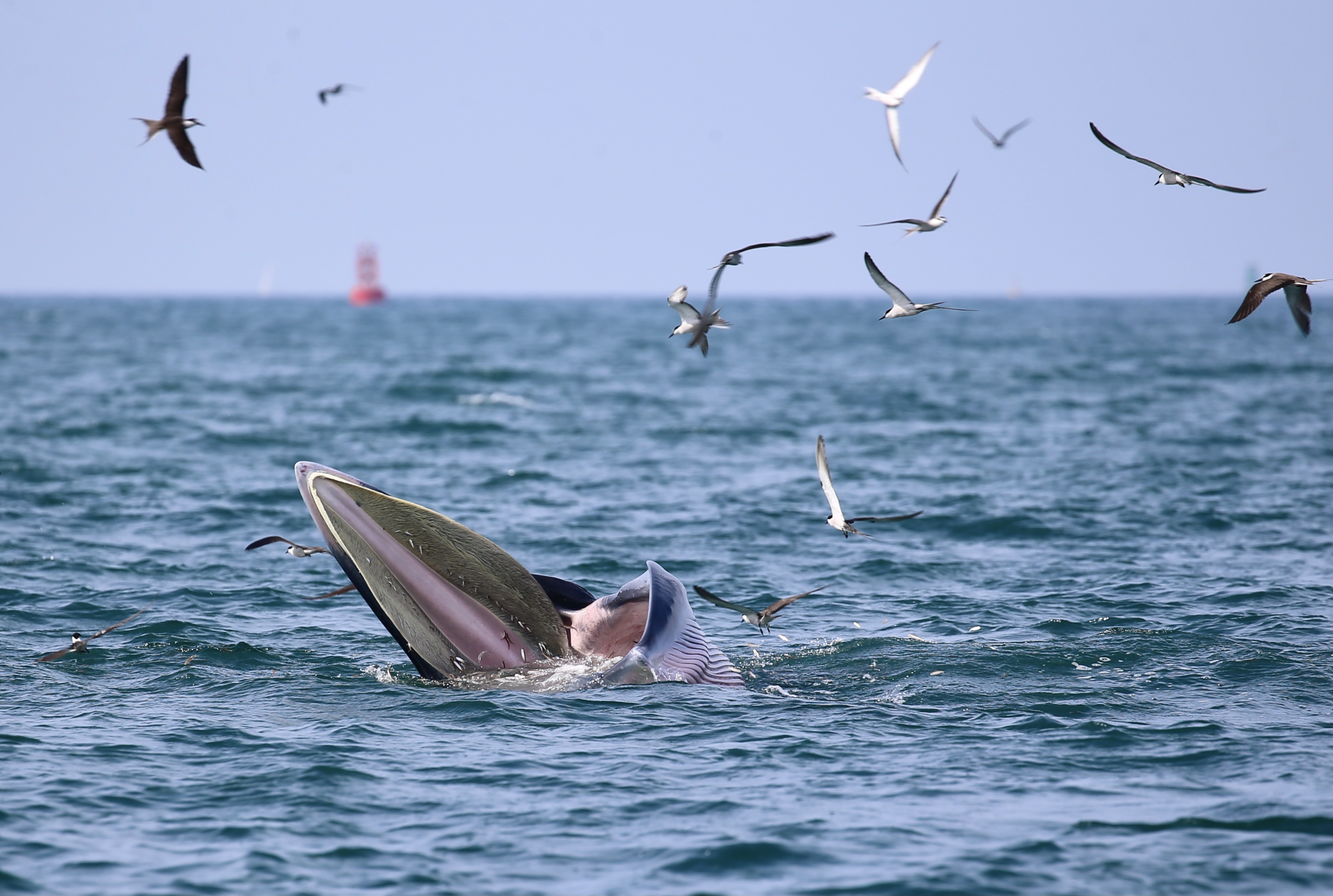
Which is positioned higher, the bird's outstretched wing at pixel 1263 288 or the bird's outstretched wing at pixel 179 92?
the bird's outstretched wing at pixel 179 92

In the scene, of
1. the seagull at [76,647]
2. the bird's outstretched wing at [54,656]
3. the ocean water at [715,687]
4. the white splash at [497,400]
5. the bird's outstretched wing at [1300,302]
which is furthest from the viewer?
the white splash at [497,400]

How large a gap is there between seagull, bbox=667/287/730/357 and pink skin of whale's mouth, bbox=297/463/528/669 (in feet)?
8.65

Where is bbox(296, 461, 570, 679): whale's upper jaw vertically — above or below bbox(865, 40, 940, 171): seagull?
below

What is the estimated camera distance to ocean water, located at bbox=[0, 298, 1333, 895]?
25.2ft

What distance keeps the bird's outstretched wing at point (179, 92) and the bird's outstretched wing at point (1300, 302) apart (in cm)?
856

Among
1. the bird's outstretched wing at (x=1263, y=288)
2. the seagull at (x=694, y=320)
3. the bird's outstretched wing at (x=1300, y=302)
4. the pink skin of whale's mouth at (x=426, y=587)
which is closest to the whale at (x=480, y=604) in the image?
the pink skin of whale's mouth at (x=426, y=587)

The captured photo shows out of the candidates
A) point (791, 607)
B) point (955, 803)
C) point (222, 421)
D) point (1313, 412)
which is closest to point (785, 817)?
point (955, 803)

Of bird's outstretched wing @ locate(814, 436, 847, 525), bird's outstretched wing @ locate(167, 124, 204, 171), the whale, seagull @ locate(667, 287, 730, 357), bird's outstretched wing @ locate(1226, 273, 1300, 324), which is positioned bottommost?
the whale

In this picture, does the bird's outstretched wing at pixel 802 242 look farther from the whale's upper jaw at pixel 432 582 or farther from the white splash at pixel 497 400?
the white splash at pixel 497 400

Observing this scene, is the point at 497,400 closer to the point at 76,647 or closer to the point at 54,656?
the point at 54,656

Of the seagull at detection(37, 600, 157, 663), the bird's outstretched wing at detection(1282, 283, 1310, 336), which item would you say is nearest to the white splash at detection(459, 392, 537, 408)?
the seagull at detection(37, 600, 157, 663)

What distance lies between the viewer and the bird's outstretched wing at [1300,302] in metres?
10.4

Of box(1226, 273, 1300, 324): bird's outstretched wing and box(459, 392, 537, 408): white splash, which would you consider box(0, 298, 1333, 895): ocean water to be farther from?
box(459, 392, 537, 408): white splash

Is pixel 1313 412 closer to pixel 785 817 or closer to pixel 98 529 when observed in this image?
pixel 98 529
